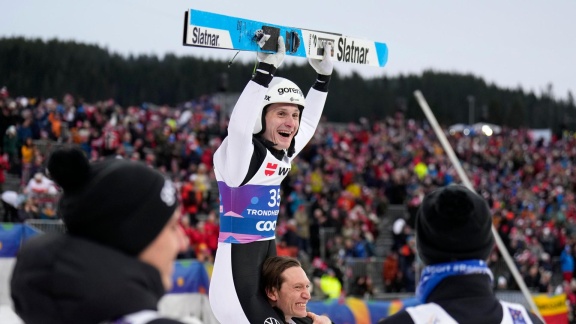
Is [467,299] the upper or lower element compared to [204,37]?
lower

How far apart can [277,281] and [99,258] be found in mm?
3434

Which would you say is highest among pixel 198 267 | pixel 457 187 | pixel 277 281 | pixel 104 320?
pixel 457 187

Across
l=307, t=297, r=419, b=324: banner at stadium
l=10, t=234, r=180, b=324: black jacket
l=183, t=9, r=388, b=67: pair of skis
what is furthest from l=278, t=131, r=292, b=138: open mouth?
l=307, t=297, r=419, b=324: banner at stadium

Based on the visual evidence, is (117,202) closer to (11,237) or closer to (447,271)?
(447,271)

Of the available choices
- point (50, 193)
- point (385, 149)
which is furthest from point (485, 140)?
point (50, 193)

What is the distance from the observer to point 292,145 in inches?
251

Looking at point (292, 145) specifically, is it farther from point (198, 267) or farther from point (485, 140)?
point (485, 140)

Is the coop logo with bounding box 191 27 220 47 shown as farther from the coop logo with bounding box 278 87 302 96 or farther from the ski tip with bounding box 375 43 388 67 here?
the ski tip with bounding box 375 43 388 67

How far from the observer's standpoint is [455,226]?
10.3ft

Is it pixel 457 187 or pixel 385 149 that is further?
pixel 385 149

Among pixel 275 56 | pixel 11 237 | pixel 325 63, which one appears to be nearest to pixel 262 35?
pixel 275 56

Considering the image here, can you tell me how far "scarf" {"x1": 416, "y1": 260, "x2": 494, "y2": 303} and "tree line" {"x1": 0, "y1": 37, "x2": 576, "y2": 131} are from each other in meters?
25.6

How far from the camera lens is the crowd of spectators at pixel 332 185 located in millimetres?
20203

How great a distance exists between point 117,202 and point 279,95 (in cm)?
371
